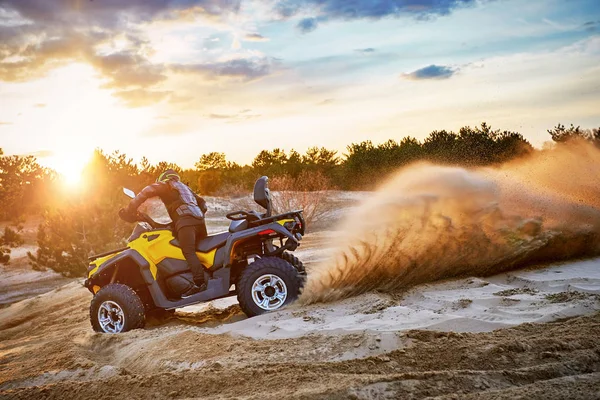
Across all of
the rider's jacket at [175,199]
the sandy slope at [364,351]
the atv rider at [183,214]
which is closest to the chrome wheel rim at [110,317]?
the sandy slope at [364,351]

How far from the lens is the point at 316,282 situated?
8539 mm

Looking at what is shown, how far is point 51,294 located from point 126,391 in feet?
37.4

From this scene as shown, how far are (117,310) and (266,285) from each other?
2.07 meters

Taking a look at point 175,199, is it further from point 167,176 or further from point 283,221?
point 283,221

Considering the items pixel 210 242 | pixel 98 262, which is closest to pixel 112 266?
pixel 98 262

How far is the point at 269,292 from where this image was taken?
26.9 ft

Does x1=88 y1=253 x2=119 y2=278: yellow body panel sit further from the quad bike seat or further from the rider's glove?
the quad bike seat

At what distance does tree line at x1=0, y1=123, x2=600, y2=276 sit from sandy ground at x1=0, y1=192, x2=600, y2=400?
571 centimetres

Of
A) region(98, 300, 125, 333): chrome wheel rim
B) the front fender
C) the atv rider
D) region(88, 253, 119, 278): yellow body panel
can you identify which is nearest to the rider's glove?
the atv rider

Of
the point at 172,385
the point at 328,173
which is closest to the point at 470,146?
the point at 328,173

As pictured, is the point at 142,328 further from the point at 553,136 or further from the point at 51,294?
the point at 553,136

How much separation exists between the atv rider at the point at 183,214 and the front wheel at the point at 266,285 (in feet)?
2.16

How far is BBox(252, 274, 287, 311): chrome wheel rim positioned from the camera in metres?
8.10

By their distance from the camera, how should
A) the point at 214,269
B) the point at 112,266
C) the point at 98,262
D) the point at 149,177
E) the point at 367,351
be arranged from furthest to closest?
1. the point at 149,177
2. the point at 98,262
3. the point at 112,266
4. the point at 214,269
5. the point at 367,351
